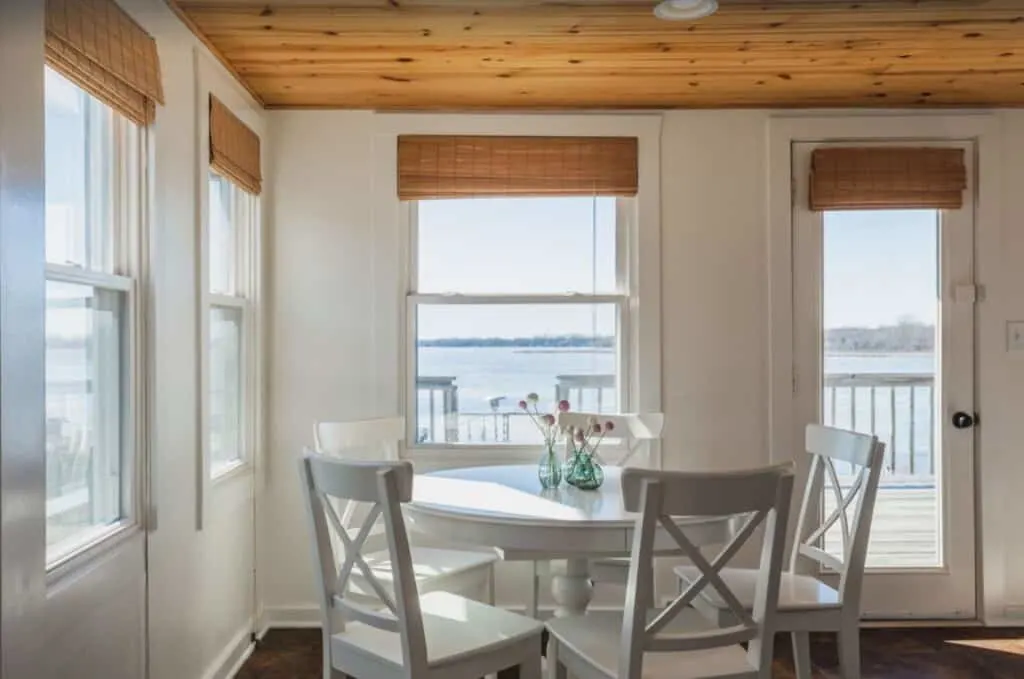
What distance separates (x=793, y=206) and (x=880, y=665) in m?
1.87

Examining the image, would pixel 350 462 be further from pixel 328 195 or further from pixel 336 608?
pixel 328 195

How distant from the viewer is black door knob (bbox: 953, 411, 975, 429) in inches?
136

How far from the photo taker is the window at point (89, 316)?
1.82m

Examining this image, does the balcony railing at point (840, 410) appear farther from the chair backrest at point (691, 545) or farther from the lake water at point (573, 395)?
the chair backrest at point (691, 545)

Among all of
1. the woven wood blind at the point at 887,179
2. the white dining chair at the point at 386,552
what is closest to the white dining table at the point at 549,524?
the white dining chair at the point at 386,552

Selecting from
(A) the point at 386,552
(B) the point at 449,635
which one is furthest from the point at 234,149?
(B) the point at 449,635

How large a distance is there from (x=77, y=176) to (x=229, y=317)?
1.19m

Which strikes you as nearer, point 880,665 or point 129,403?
point 129,403

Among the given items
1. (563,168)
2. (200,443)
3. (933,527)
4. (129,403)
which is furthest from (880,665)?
(129,403)

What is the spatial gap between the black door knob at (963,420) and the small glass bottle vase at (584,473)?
1.88 meters

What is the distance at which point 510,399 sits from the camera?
11.6 feet

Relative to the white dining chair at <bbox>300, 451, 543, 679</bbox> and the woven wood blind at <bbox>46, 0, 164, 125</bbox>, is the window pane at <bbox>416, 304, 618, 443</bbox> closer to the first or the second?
the white dining chair at <bbox>300, 451, 543, 679</bbox>

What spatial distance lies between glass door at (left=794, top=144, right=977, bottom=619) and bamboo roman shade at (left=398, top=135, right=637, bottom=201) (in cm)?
84

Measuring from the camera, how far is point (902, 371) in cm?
350
